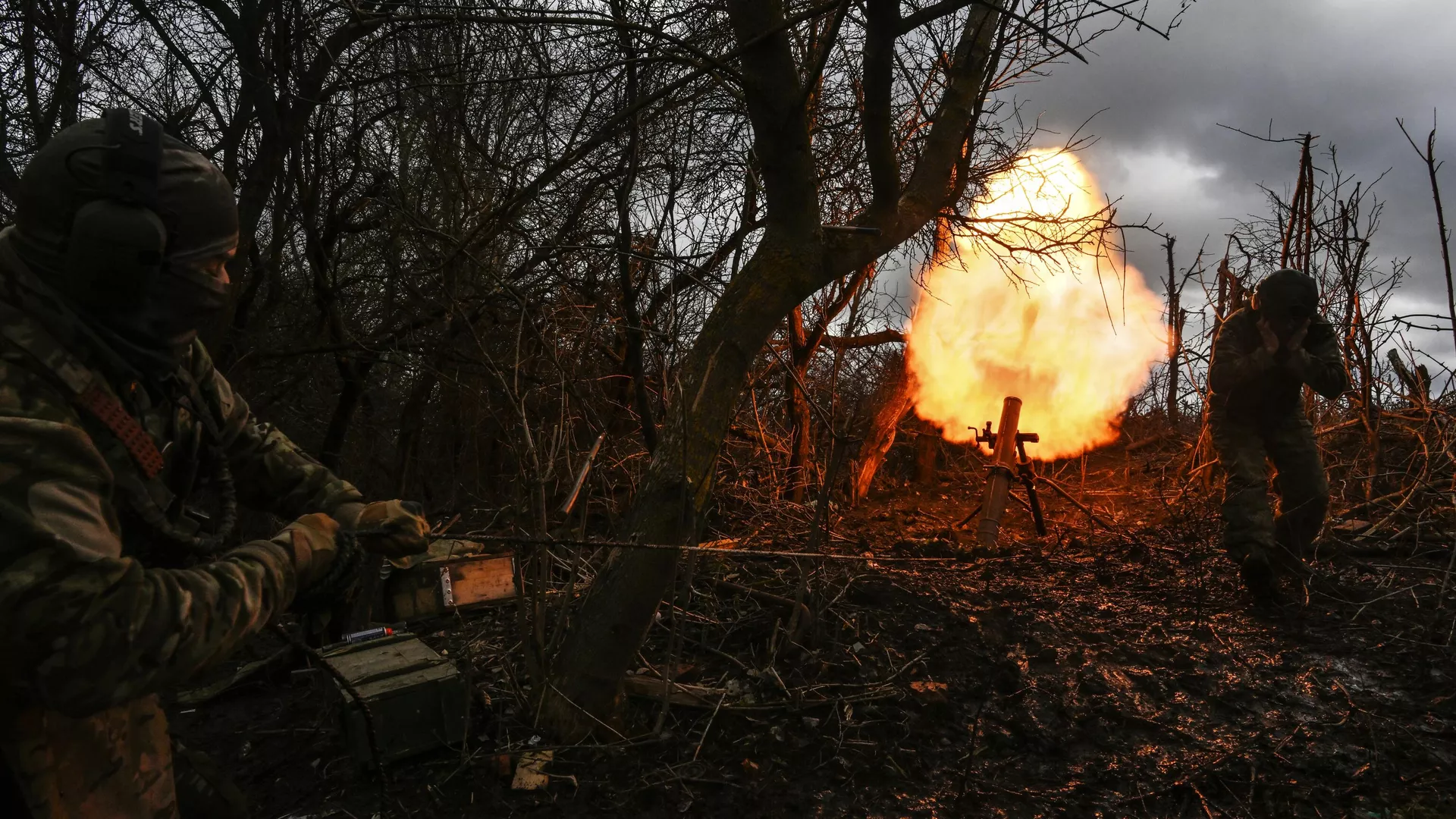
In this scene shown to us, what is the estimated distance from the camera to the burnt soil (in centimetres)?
339

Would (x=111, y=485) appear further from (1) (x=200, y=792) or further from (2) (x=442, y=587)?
(2) (x=442, y=587)

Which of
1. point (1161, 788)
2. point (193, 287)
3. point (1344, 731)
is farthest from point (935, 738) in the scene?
point (193, 287)

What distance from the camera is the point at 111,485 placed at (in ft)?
5.52

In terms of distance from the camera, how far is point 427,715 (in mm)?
3633

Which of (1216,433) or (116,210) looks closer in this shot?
(116,210)

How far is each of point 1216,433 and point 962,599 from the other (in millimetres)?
2452

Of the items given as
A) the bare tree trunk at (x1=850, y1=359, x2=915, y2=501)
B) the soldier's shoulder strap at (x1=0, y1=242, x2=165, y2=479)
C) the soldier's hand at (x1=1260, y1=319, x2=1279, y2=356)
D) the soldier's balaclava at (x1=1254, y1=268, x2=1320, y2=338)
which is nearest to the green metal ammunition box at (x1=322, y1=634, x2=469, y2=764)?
the soldier's shoulder strap at (x1=0, y1=242, x2=165, y2=479)

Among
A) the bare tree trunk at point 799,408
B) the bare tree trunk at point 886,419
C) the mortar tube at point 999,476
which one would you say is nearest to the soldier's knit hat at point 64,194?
the bare tree trunk at point 799,408

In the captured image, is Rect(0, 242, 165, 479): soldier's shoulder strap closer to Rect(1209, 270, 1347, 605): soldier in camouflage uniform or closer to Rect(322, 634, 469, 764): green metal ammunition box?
Rect(322, 634, 469, 764): green metal ammunition box

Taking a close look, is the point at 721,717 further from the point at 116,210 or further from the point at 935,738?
the point at 116,210

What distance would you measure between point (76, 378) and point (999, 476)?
707cm

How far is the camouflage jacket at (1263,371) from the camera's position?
5.59 metres

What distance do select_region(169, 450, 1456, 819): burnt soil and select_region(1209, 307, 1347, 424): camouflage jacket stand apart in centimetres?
124

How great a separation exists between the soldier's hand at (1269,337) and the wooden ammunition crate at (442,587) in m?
5.33
